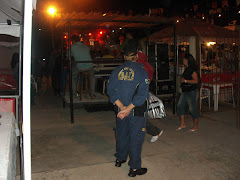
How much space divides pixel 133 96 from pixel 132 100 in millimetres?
62

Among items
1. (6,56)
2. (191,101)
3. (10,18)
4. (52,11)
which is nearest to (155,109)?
(191,101)

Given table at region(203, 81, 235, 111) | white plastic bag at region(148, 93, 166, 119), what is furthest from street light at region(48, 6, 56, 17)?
table at region(203, 81, 235, 111)

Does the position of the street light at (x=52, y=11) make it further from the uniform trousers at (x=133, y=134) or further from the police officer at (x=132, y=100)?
the uniform trousers at (x=133, y=134)

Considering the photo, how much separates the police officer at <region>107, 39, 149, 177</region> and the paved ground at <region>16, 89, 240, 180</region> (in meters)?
0.49

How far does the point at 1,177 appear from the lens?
2.07 metres

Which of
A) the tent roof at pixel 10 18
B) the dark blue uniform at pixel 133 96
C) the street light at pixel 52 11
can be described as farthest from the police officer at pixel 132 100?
the street light at pixel 52 11

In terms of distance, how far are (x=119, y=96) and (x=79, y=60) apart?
4.27 meters

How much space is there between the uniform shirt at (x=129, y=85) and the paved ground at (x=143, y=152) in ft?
3.81

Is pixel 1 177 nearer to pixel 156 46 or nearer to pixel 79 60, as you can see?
pixel 79 60

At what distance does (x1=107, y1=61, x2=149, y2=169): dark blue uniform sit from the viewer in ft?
12.9

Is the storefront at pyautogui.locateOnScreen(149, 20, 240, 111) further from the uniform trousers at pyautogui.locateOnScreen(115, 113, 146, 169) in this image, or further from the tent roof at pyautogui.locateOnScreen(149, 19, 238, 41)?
the uniform trousers at pyautogui.locateOnScreen(115, 113, 146, 169)

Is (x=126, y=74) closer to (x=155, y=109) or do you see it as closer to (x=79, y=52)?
(x=155, y=109)

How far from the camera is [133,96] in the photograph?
399cm

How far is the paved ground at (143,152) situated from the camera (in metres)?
4.23
